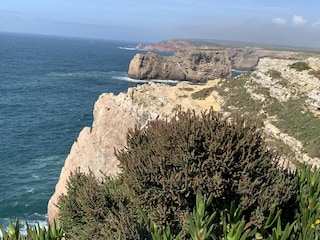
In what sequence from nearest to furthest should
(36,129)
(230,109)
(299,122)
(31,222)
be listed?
(299,122)
(31,222)
(230,109)
(36,129)

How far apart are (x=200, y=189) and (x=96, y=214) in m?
2.58

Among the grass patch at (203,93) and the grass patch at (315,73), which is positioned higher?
the grass patch at (315,73)

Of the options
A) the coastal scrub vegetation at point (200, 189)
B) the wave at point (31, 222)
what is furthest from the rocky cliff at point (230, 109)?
the coastal scrub vegetation at point (200, 189)

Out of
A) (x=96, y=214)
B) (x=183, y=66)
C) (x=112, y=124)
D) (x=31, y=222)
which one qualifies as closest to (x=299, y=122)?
(x=112, y=124)

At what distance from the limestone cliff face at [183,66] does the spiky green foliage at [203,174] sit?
91498 millimetres

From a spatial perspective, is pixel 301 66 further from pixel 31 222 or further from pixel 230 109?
pixel 31 222

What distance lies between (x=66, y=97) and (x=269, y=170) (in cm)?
6315

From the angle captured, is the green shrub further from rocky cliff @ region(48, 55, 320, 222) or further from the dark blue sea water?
the dark blue sea water

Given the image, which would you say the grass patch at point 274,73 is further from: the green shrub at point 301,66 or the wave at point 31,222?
the wave at point 31,222

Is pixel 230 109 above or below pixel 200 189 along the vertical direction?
below

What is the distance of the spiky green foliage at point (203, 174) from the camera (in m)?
9.07

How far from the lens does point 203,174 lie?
9.32m

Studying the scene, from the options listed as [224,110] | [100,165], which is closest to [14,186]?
[100,165]

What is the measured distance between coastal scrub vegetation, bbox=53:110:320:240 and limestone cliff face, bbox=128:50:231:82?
9151 centimetres
